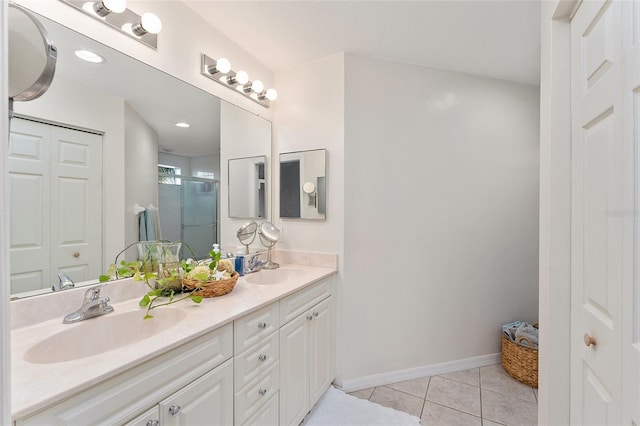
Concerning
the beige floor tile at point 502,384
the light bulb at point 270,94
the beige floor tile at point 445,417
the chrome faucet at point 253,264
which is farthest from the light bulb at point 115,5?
the beige floor tile at point 502,384

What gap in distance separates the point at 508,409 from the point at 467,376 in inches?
14.5

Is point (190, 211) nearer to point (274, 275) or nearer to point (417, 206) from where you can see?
point (274, 275)

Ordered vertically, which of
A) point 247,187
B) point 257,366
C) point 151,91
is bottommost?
point 257,366

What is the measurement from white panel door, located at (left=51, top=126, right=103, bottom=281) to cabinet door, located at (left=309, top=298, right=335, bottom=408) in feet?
3.87

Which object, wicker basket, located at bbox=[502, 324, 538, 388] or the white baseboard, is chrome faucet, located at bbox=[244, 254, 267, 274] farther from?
wicker basket, located at bbox=[502, 324, 538, 388]

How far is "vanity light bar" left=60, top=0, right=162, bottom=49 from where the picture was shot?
1156mm

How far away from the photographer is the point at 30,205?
100 centimetres

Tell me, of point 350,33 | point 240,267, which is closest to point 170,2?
point 350,33

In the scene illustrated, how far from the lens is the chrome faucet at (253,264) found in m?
1.96

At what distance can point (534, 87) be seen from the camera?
7.96 ft

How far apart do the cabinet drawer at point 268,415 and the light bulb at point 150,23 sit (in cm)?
185

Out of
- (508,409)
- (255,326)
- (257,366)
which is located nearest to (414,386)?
(508,409)

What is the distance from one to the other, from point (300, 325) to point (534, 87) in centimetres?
282

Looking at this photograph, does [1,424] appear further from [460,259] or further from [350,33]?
[460,259]
